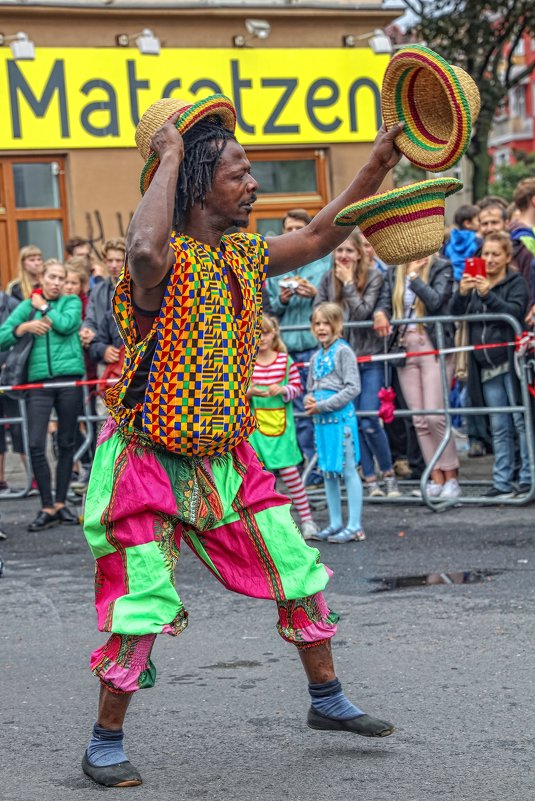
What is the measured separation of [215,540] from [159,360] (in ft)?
2.04

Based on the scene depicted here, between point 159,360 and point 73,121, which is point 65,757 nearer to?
point 159,360

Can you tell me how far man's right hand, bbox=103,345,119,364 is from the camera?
32.8 feet

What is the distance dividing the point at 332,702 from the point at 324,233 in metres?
1.55

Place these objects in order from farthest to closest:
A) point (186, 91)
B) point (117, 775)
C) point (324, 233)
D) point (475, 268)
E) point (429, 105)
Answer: point (186, 91) < point (475, 268) < point (324, 233) < point (429, 105) < point (117, 775)

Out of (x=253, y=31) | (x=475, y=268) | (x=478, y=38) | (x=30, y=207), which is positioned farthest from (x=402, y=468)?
(x=478, y=38)

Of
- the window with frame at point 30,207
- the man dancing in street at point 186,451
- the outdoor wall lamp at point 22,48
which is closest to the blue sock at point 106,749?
the man dancing in street at point 186,451

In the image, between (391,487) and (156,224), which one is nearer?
(156,224)

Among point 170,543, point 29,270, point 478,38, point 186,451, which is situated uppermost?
point 478,38

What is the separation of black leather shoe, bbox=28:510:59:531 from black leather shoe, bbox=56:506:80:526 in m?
0.03

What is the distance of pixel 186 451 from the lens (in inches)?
163

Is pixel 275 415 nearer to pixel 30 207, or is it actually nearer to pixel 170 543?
pixel 170 543

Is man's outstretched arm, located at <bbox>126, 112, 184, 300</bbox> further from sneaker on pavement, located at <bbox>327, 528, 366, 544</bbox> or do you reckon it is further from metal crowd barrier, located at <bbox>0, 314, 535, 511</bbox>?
metal crowd barrier, located at <bbox>0, 314, 535, 511</bbox>

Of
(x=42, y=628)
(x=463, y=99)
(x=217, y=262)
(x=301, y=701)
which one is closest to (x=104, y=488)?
(x=217, y=262)

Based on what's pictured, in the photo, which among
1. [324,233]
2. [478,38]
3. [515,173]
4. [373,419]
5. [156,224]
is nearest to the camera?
[156,224]
